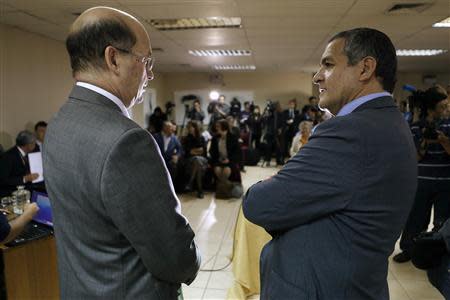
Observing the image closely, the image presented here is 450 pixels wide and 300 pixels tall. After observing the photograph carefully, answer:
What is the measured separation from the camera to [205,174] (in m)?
5.81

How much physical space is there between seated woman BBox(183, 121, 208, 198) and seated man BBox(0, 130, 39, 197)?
8.62 feet

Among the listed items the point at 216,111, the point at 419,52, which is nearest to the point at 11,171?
the point at 216,111

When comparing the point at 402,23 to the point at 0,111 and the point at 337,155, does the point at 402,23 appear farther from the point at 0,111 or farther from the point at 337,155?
the point at 0,111

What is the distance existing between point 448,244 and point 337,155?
0.90 meters

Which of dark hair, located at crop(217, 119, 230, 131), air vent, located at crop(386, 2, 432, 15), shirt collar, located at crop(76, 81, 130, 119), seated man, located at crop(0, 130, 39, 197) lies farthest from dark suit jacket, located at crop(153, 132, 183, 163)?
shirt collar, located at crop(76, 81, 130, 119)

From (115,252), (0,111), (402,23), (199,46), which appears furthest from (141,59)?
(199,46)

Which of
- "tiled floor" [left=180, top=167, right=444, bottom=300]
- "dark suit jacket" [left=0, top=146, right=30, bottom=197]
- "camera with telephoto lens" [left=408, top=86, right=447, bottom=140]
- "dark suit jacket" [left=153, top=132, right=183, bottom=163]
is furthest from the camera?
"dark suit jacket" [left=153, top=132, right=183, bottom=163]

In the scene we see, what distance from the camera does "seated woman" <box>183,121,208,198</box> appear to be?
18.4 ft

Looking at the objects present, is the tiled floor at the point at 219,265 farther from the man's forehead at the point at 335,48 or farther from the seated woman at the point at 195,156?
the man's forehead at the point at 335,48

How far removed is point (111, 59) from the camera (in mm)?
768

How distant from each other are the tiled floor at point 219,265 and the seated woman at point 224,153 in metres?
0.52

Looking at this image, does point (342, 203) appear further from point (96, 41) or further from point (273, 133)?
point (273, 133)

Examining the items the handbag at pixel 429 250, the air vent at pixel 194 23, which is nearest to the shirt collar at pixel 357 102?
the handbag at pixel 429 250

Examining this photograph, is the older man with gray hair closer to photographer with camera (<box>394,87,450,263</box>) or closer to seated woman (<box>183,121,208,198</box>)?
photographer with camera (<box>394,87,450,263</box>)
